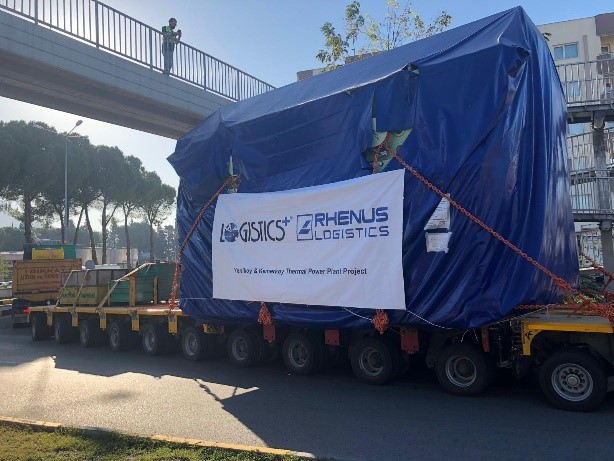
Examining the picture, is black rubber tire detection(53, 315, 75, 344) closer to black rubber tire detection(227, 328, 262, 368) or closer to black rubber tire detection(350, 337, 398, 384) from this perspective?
black rubber tire detection(227, 328, 262, 368)

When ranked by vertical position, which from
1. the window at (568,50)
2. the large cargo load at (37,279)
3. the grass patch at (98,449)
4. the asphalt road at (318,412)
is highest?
the window at (568,50)

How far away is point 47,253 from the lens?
76.1ft

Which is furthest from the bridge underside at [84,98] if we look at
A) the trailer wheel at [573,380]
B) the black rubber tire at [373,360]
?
the trailer wheel at [573,380]

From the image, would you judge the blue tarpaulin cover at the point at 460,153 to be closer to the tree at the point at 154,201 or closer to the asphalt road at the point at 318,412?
the asphalt road at the point at 318,412

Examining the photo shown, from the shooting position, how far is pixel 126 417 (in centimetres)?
714

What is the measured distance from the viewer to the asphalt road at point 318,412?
18.2 ft

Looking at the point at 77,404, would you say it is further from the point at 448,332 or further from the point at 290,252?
the point at 448,332

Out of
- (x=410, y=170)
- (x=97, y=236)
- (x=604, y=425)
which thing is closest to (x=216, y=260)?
(x=410, y=170)

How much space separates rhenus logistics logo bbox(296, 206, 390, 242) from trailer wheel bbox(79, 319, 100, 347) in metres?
8.35

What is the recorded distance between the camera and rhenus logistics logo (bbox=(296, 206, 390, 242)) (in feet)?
25.1

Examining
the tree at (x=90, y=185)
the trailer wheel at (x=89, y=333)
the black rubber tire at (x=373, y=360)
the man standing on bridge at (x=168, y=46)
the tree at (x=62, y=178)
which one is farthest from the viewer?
the tree at (x=90, y=185)

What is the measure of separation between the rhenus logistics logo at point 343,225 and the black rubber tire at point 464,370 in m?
1.83

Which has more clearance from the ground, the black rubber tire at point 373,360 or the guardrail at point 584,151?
the guardrail at point 584,151

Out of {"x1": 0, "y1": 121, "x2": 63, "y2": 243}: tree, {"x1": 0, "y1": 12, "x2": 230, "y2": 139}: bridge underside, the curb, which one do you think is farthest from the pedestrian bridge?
{"x1": 0, "y1": 121, "x2": 63, "y2": 243}: tree
